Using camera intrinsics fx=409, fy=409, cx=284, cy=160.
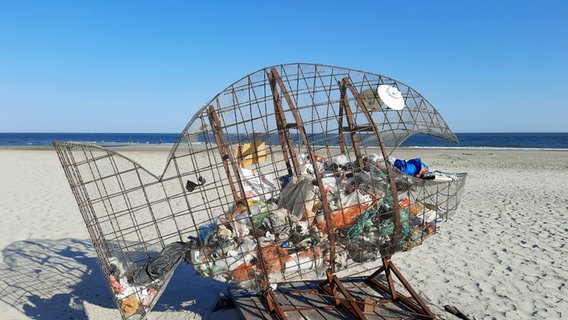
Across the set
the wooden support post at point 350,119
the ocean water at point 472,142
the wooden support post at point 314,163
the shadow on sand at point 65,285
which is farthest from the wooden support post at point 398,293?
the ocean water at point 472,142

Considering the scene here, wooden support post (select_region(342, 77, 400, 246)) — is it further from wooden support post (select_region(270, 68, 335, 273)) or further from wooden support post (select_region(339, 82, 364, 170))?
wooden support post (select_region(270, 68, 335, 273))

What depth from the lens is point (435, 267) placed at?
6.34 meters

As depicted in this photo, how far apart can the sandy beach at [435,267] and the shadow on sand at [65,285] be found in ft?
0.04

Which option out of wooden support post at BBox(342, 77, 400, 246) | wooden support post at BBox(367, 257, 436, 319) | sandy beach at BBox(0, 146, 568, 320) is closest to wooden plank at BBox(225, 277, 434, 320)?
wooden support post at BBox(367, 257, 436, 319)

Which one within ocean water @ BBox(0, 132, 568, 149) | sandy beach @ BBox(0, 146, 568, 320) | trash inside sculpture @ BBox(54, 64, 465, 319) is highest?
trash inside sculpture @ BBox(54, 64, 465, 319)

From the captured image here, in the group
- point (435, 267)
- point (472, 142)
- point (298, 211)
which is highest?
point (298, 211)

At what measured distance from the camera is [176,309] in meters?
5.16

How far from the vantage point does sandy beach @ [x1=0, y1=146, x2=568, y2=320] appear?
16.9 ft

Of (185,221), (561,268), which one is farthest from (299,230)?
(185,221)

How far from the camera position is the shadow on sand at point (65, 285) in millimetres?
5250

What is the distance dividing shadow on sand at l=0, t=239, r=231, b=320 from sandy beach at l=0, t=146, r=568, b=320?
0.5 inches

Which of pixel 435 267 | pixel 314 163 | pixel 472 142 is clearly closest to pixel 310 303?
pixel 314 163

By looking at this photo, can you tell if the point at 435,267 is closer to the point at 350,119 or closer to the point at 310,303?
the point at 310,303

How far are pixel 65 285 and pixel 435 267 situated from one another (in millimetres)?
5570
